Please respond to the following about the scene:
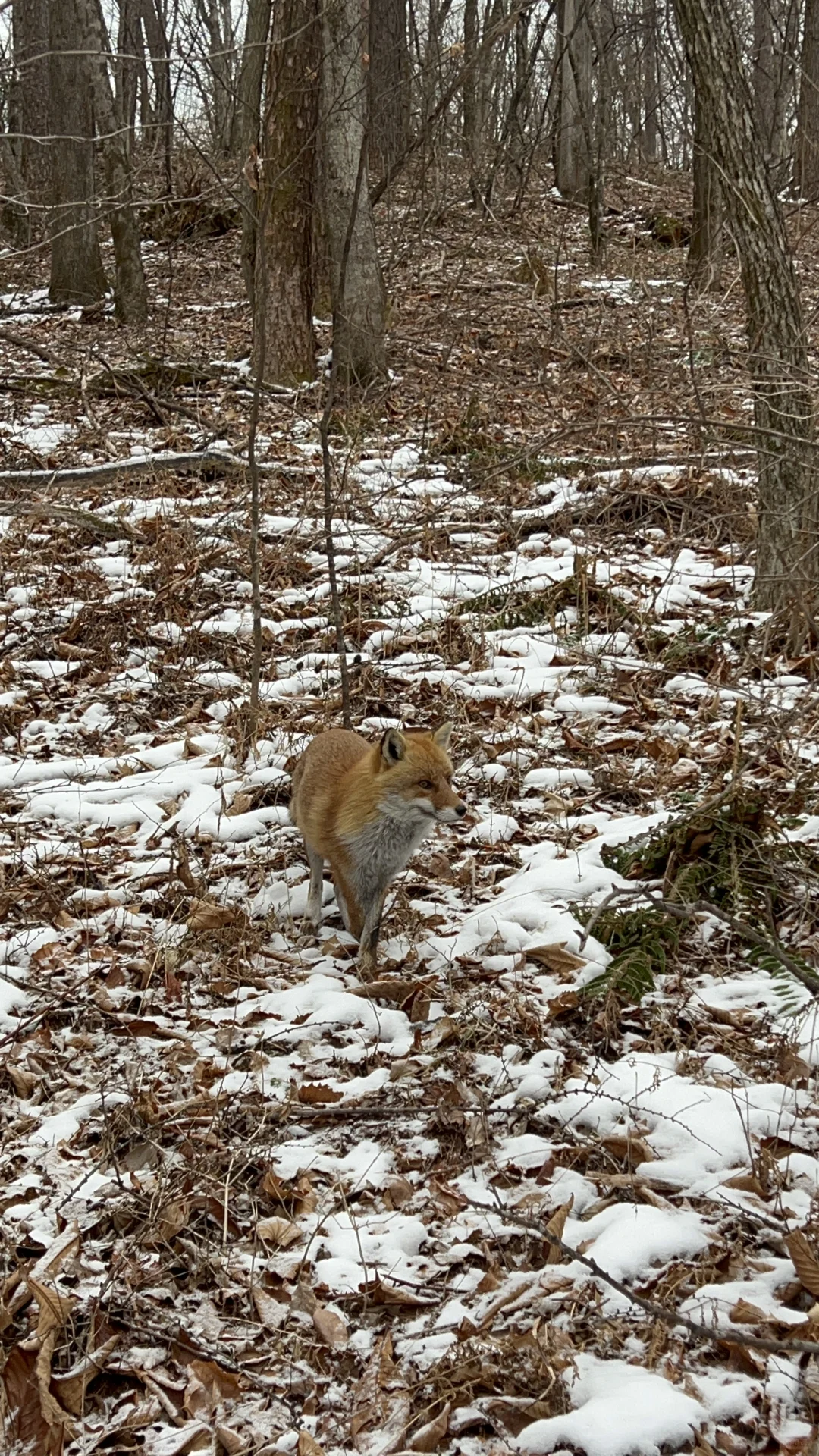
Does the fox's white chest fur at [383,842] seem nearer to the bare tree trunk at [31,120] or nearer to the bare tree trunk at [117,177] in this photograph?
the bare tree trunk at [117,177]

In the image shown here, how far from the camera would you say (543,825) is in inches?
244

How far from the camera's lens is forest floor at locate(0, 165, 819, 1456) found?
10.5 feet

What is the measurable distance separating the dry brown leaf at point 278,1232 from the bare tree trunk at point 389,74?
19648 mm

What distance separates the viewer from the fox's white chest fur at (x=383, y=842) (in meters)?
5.38

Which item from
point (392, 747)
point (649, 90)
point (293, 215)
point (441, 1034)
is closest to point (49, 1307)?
point (441, 1034)

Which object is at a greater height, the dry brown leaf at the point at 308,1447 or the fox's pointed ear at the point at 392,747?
the fox's pointed ear at the point at 392,747

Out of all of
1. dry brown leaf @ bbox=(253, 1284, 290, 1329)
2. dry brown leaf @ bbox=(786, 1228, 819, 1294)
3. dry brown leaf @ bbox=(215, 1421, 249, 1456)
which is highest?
dry brown leaf @ bbox=(786, 1228, 819, 1294)

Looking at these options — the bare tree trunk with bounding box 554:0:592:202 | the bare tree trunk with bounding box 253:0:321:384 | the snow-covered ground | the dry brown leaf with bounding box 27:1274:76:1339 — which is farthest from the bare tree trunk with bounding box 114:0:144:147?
the dry brown leaf with bounding box 27:1274:76:1339

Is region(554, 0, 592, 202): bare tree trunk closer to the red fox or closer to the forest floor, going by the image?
the forest floor

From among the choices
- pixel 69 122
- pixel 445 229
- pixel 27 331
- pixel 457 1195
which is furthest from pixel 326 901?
pixel 445 229

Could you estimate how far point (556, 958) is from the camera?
496cm

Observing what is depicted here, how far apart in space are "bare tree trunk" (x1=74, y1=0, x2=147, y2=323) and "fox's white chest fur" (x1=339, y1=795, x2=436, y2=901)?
10627 millimetres

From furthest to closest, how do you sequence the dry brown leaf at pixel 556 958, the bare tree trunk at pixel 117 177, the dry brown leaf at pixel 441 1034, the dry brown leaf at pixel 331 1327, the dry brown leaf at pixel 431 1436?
1. the bare tree trunk at pixel 117 177
2. the dry brown leaf at pixel 556 958
3. the dry brown leaf at pixel 441 1034
4. the dry brown leaf at pixel 331 1327
5. the dry brown leaf at pixel 431 1436

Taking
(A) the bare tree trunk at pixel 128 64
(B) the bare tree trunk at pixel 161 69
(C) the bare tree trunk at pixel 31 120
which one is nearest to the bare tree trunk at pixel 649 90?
(B) the bare tree trunk at pixel 161 69
